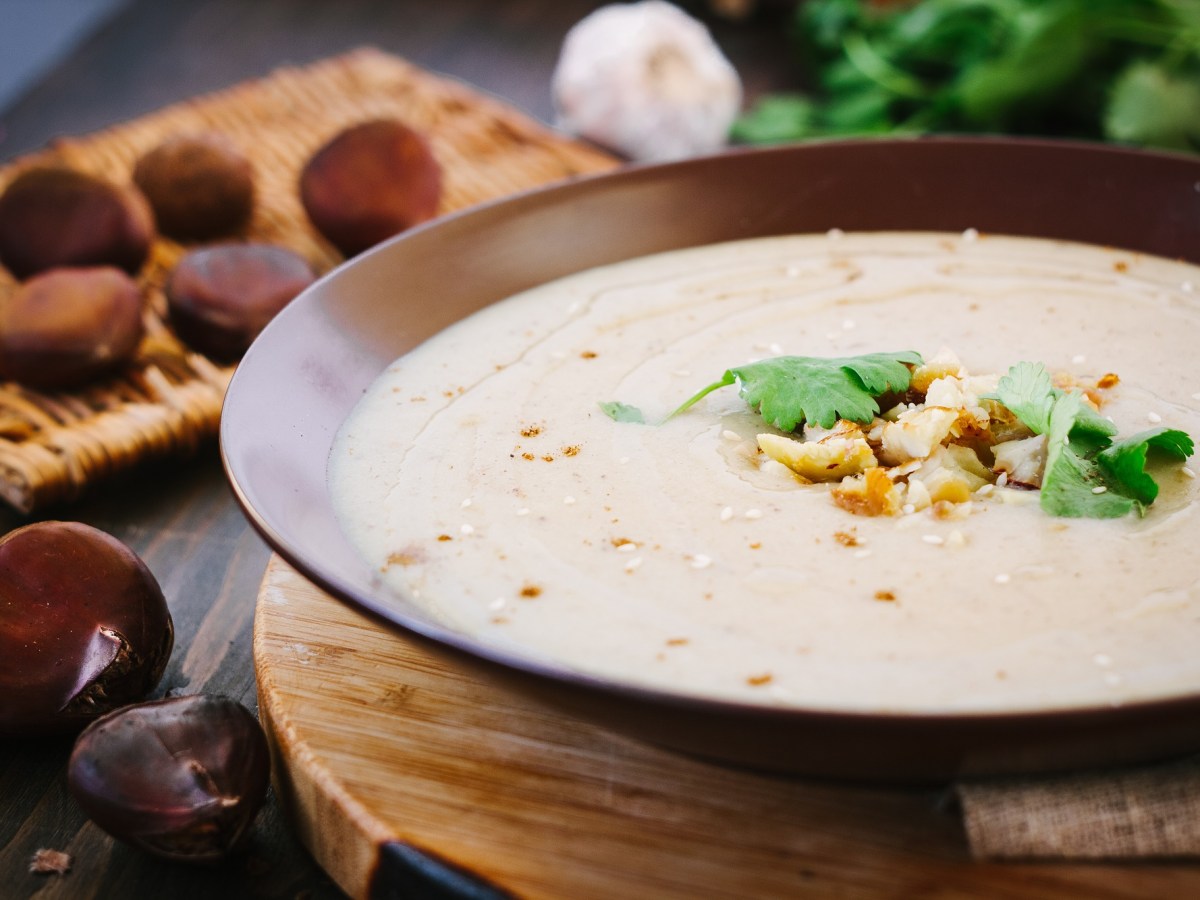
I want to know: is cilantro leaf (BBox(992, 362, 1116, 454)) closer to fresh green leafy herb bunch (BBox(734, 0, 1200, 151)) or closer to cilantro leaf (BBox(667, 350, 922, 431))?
cilantro leaf (BBox(667, 350, 922, 431))

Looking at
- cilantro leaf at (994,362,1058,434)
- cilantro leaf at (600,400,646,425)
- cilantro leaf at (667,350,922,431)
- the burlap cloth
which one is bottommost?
cilantro leaf at (600,400,646,425)

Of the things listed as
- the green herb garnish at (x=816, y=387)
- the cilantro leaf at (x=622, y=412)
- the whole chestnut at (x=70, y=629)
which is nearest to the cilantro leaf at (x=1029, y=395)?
the green herb garnish at (x=816, y=387)

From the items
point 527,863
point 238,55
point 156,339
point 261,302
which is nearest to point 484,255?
point 261,302

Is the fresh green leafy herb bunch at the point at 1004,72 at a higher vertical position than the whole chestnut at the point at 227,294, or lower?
higher

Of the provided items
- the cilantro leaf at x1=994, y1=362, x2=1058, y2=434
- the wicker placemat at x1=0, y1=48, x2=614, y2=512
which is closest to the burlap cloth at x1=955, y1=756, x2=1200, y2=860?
the cilantro leaf at x1=994, y1=362, x2=1058, y2=434

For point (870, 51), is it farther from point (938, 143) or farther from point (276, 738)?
point (276, 738)

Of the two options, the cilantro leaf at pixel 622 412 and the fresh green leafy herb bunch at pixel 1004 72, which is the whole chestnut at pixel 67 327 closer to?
the cilantro leaf at pixel 622 412

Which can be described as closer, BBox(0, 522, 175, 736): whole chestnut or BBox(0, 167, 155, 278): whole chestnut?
BBox(0, 522, 175, 736): whole chestnut
